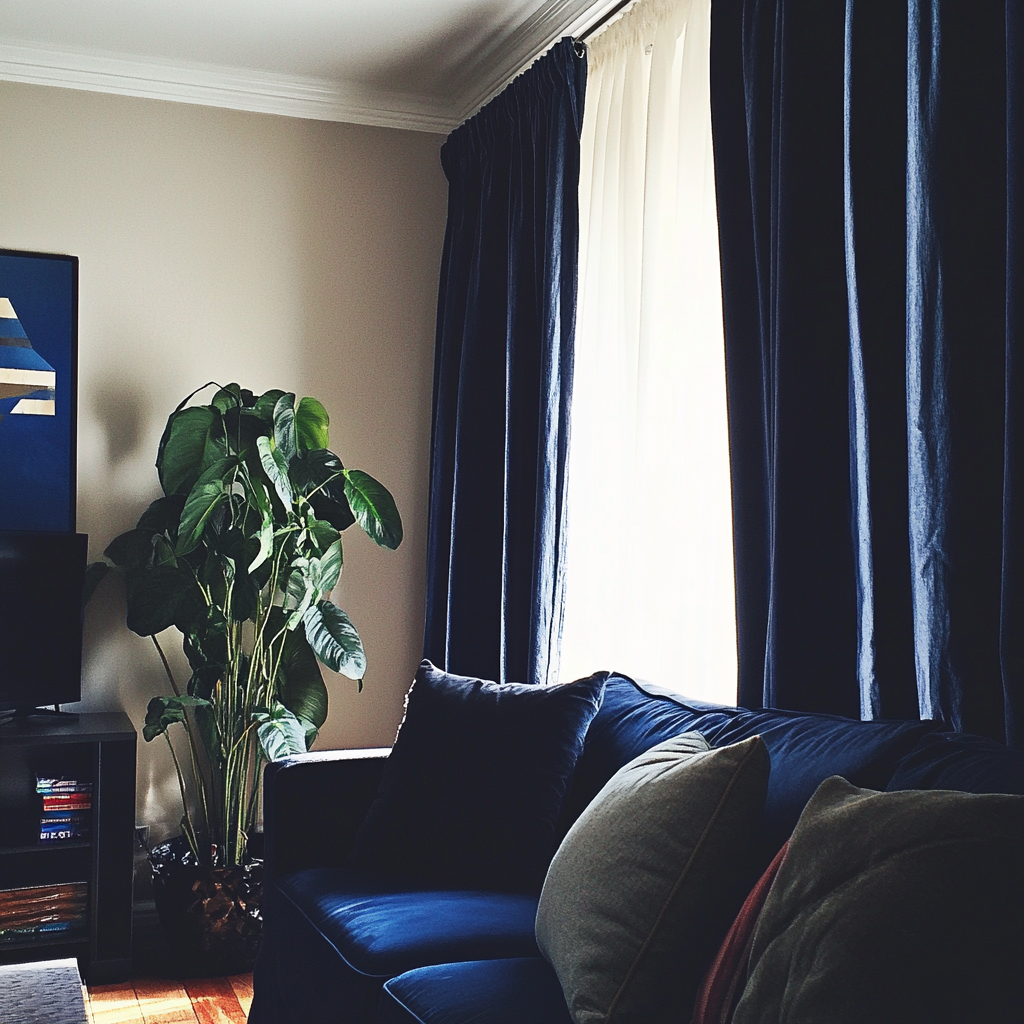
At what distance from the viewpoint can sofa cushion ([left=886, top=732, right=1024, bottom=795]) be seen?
1.40 m

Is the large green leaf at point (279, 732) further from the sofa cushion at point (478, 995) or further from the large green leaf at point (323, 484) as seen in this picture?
the sofa cushion at point (478, 995)

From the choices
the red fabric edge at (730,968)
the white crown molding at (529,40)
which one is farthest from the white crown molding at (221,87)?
the red fabric edge at (730,968)

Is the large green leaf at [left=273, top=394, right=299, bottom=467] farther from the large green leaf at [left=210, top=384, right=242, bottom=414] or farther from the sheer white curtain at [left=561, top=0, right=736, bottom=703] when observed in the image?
the sheer white curtain at [left=561, top=0, right=736, bottom=703]

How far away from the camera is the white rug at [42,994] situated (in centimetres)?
175

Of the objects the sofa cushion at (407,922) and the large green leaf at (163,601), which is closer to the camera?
the sofa cushion at (407,922)

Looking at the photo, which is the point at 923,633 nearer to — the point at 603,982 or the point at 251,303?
the point at 603,982

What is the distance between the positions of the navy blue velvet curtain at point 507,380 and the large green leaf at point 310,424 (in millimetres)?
451

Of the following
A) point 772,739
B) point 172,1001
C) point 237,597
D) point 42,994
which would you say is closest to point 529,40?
point 237,597

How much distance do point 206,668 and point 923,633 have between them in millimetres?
2290

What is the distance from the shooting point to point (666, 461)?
2721 millimetres

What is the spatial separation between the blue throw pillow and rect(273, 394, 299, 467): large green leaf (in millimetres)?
1146

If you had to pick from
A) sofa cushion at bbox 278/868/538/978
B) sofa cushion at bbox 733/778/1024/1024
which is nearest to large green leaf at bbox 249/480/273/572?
sofa cushion at bbox 278/868/538/978

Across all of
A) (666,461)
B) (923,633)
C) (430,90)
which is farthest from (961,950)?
(430,90)

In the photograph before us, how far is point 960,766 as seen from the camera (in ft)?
4.87
